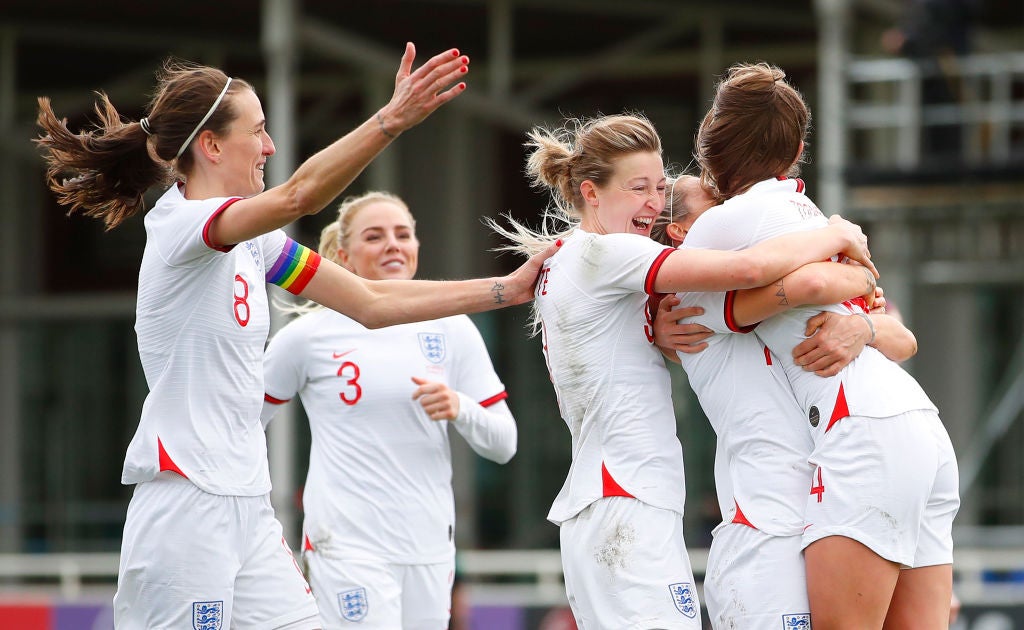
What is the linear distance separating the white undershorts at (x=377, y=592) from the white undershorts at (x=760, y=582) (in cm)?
161

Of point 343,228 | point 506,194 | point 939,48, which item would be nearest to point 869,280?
point 343,228

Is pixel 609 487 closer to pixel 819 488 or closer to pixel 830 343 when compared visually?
pixel 819 488

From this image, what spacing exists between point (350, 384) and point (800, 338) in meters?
A: 2.04

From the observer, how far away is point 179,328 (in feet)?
13.0

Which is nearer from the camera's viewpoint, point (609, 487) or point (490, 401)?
point (609, 487)

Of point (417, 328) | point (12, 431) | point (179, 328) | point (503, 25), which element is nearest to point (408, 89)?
point (179, 328)

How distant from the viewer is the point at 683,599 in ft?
12.4

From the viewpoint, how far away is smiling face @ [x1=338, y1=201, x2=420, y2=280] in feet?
18.0

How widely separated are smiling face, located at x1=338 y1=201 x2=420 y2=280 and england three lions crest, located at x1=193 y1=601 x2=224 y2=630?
1.83 meters

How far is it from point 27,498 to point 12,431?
1.05 metres

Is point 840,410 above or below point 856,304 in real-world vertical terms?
below

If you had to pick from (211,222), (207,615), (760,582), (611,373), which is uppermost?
(211,222)

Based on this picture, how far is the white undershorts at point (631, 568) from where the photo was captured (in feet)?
12.4

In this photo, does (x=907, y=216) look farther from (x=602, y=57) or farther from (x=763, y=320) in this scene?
(x=763, y=320)
